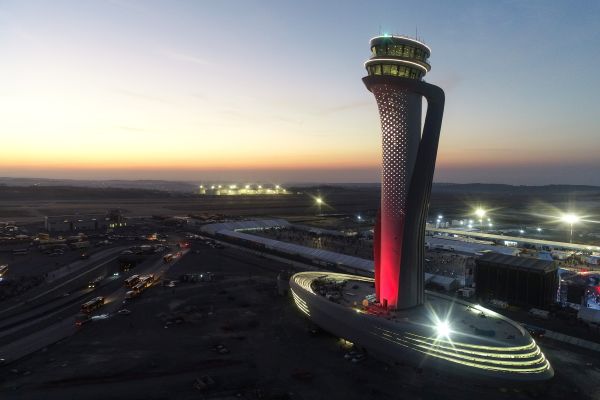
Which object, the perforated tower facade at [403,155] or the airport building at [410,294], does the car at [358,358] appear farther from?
the perforated tower facade at [403,155]

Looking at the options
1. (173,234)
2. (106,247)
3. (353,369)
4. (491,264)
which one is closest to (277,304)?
(353,369)

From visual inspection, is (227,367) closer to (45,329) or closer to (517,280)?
(45,329)

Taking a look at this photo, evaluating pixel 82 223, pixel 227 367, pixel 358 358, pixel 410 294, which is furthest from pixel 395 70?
pixel 82 223

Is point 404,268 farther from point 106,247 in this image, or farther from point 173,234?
point 173,234

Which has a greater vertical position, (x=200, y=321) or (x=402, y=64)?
(x=402, y=64)

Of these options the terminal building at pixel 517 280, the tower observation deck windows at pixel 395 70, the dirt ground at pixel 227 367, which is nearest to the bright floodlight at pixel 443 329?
the dirt ground at pixel 227 367
